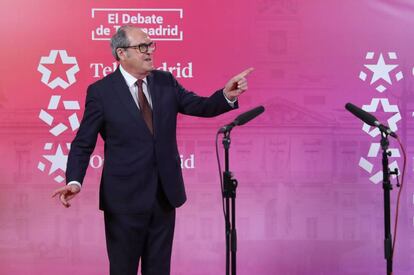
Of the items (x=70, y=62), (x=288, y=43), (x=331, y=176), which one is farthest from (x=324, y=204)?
(x=70, y=62)

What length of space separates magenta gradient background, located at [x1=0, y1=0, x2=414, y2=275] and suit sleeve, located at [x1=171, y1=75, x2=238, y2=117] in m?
0.87

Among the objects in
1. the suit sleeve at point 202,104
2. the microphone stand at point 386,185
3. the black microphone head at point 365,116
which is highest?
the suit sleeve at point 202,104

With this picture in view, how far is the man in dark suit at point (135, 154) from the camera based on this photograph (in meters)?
2.38

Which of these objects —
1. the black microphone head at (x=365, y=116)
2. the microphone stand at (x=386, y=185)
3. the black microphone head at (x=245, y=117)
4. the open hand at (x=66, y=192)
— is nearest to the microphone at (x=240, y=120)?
the black microphone head at (x=245, y=117)

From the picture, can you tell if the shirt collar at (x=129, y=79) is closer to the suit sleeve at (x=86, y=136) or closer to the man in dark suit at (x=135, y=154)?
the man in dark suit at (x=135, y=154)

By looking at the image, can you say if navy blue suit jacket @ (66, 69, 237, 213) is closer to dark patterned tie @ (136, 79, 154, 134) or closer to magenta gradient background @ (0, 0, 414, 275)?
dark patterned tie @ (136, 79, 154, 134)

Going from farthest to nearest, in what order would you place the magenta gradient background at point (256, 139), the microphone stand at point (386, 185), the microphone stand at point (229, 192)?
1. the magenta gradient background at point (256, 139)
2. the microphone stand at point (386, 185)
3. the microphone stand at point (229, 192)

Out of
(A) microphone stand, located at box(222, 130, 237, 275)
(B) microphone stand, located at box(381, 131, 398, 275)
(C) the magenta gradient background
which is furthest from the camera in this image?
(C) the magenta gradient background

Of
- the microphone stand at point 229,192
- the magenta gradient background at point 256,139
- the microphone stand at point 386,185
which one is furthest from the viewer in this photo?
the magenta gradient background at point 256,139

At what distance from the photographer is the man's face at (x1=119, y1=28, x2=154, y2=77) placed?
2416 mm

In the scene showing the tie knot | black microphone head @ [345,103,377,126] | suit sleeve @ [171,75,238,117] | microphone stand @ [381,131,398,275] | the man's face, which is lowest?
microphone stand @ [381,131,398,275]

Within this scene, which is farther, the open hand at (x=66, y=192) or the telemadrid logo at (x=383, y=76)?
the telemadrid logo at (x=383, y=76)

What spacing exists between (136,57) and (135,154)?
42cm

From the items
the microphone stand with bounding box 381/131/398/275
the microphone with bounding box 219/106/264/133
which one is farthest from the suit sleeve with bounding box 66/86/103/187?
the microphone stand with bounding box 381/131/398/275
